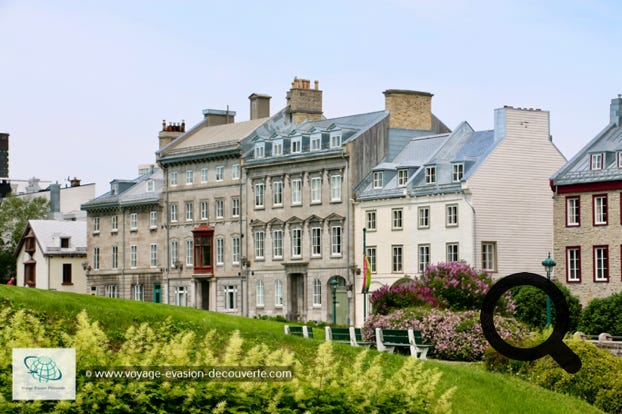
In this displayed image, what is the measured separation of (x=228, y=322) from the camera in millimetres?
34125

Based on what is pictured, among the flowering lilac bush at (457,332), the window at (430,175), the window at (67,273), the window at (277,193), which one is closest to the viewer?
the flowering lilac bush at (457,332)

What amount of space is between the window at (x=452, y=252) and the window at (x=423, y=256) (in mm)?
1581

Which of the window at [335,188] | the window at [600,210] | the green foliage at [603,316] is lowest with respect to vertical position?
the green foliage at [603,316]

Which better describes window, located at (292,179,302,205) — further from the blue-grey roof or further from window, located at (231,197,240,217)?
window, located at (231,197,240,217)

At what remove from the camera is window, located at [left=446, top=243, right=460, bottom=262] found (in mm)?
74438

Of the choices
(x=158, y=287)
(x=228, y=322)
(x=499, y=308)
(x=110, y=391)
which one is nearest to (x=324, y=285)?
(x=158, y=287)

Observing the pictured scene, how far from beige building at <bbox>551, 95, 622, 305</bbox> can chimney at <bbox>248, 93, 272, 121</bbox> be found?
28.5 meters

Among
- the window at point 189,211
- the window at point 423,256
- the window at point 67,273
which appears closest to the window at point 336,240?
the window at point 423,256

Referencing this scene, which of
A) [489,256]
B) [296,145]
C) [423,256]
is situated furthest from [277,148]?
[489,256]

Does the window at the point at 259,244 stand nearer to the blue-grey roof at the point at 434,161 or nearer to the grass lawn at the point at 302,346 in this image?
the blue-grey roof at the point at 434,161

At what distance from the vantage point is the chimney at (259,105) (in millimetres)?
94750

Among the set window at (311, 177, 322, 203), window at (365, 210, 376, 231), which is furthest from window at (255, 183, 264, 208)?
window at (365, 210, 376, 231)

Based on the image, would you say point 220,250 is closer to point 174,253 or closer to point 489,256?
point 174,253

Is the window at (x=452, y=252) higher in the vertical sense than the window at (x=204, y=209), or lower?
lower
